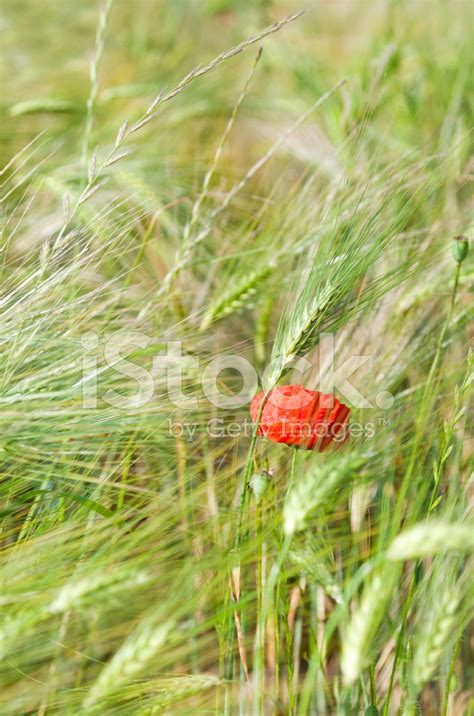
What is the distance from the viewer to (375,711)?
1.73ft

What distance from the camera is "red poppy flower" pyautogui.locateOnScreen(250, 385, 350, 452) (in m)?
0.54

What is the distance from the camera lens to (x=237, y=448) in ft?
2.17

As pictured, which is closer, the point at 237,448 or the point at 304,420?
the point at 304,420

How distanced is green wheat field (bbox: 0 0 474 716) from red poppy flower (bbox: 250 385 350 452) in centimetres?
2

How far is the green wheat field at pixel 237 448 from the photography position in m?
0.49

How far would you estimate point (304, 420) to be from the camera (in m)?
0.54

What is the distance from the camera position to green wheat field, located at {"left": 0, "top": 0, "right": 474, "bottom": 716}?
0.49m

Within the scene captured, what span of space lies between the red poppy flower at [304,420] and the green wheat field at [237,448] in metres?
0.02

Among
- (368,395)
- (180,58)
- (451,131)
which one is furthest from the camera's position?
(180,58)

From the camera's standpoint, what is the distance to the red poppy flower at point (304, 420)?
1.78ft

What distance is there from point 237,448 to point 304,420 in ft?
0.43

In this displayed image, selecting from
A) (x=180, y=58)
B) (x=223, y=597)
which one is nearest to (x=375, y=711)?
(x=223, y=597)

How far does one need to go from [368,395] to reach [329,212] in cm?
19

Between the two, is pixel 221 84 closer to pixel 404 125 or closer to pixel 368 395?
pixel 404 125
